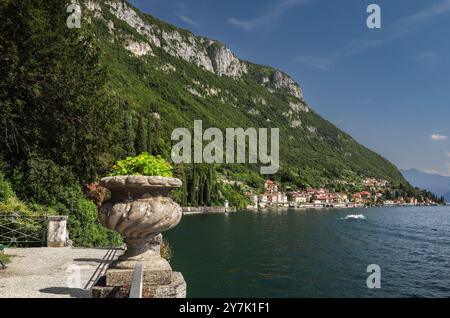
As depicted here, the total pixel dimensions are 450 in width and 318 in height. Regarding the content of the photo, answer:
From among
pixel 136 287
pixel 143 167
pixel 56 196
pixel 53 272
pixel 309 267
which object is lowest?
pixel 309 267

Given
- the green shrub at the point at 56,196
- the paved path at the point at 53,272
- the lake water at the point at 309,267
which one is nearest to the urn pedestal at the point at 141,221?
the paved path at the point at 53,272

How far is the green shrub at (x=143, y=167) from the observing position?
20.7 ft

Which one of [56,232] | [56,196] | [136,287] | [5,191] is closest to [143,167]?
[136,287]

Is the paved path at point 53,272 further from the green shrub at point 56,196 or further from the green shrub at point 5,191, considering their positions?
the green shrub at point 56,196

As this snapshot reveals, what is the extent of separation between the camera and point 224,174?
164125mm

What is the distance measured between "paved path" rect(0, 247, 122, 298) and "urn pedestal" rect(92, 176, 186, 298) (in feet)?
8.06

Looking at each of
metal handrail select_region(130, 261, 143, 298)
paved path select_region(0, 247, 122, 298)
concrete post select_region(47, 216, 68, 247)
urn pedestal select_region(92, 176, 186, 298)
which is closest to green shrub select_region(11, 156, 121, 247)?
concrete post select_region(47, 216, 68, 247)

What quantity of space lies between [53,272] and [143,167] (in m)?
5.94

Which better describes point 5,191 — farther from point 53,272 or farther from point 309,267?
point 309,267

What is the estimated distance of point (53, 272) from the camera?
10266 millimetres

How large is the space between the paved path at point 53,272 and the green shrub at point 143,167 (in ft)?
10.9

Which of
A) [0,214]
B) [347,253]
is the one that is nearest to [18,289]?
[0,214]

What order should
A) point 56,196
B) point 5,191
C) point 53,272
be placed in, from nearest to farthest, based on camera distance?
point 53,272 → point 5,191 → point 56,196
